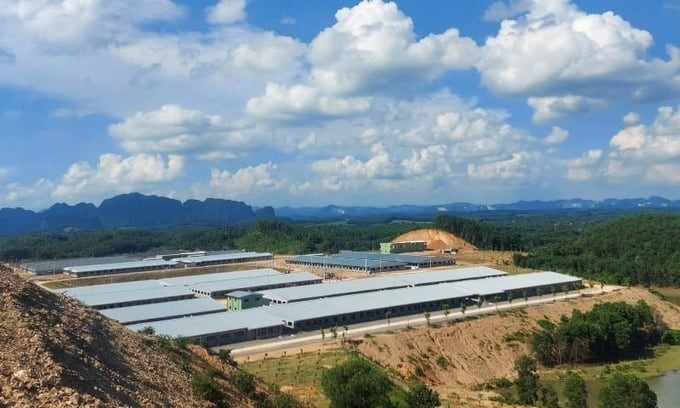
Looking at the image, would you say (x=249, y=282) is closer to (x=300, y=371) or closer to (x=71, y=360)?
(x=300, y=371)

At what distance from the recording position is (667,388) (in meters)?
37.8

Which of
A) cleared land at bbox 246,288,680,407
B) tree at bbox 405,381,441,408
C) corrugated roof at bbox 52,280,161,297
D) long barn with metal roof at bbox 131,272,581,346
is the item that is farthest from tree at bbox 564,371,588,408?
corrugated roof at bbox 52,280,161,297

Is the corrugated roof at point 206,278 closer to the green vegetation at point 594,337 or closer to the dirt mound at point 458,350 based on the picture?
the dirt mound at point 458,350

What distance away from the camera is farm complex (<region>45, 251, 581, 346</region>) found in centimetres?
3994

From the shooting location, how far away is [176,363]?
787 inches

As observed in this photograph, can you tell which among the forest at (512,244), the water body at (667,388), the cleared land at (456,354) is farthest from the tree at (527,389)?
the forest at (512,244)

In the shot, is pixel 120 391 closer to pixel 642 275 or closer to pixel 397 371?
pixel 397 371

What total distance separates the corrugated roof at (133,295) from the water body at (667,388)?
38155 millimetres

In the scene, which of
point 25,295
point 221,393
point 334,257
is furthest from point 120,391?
point 334,257

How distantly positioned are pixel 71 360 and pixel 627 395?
83.5ft

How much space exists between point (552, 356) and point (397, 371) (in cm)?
1407

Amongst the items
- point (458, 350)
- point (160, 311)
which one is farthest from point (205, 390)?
point (160, 311)

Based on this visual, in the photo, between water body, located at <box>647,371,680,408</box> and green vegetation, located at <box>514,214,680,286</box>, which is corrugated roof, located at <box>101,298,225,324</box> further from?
green vegetation, located at <box>514,214,680,286</box>

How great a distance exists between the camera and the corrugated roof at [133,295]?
157 feet
